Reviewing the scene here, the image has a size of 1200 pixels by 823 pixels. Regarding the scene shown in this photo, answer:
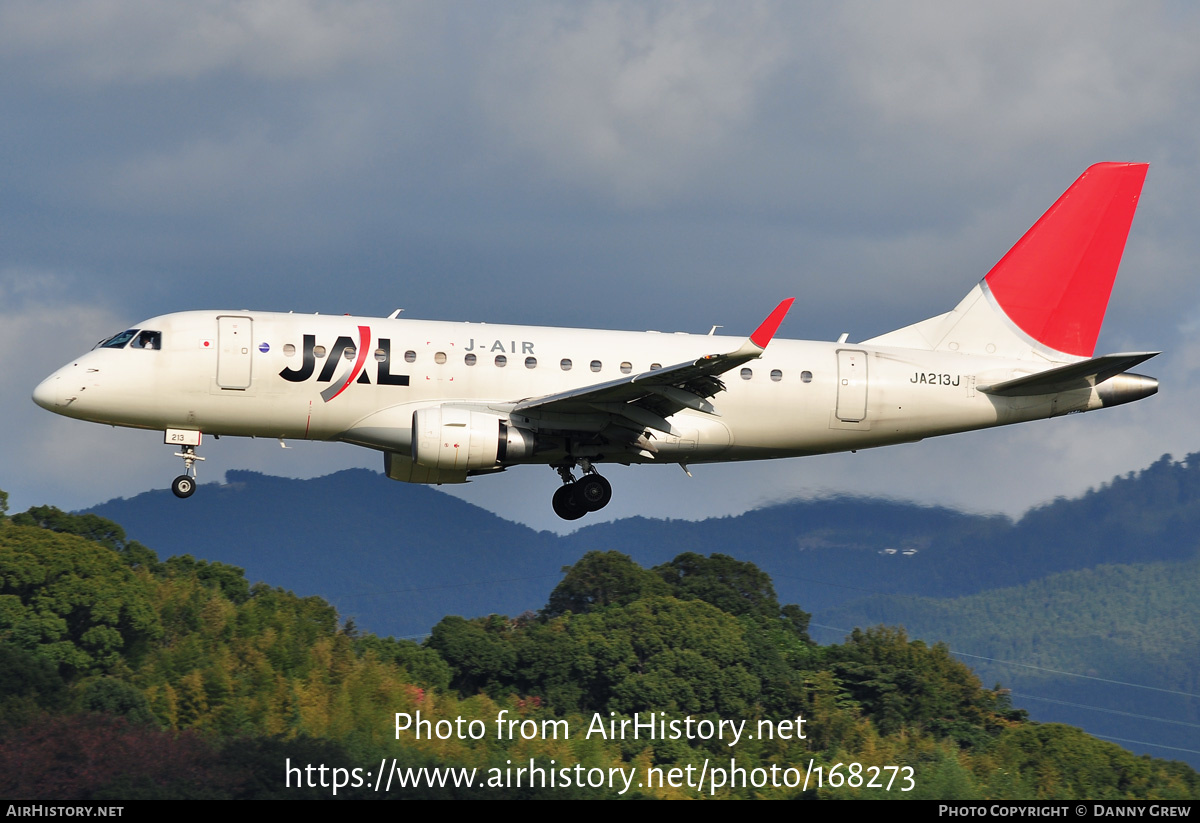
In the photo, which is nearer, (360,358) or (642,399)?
(360,358)

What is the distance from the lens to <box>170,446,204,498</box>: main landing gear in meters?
31.0

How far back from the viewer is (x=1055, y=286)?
120 ft

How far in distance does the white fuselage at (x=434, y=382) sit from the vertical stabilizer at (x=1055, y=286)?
267cm

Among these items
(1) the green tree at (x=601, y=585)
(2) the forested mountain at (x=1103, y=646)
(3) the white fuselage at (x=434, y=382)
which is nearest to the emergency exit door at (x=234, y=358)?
(3) the white fuselage at (x=434, y=382)

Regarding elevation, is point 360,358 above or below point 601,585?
above

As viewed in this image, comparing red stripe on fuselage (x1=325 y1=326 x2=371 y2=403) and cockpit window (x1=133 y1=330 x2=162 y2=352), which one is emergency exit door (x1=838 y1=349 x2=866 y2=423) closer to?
red stripe on fuselage (x1=325 y1=326 x2=371 y2=403)

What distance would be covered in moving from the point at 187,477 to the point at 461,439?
6.82 meters

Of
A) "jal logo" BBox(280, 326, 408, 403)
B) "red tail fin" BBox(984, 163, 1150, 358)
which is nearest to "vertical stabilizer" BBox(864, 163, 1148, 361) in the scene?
"red tail fin" BBox(984, 163, 1150, 358)

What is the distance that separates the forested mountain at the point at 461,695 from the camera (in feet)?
155

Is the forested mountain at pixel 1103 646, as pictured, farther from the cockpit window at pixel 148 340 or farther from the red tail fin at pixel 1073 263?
the cockpit window at pixel 148 340

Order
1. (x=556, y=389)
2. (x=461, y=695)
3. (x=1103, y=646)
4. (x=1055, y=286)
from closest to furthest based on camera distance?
1. (x=556, y=389)
2. (x=1055, y=286)
3. (x=461, y=695)
4. (x=1103, y=646)

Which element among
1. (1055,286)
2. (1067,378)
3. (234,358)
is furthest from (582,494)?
(1055,286)

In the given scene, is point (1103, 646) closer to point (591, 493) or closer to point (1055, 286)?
point (1055, 286)

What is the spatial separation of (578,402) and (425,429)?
3.44m
